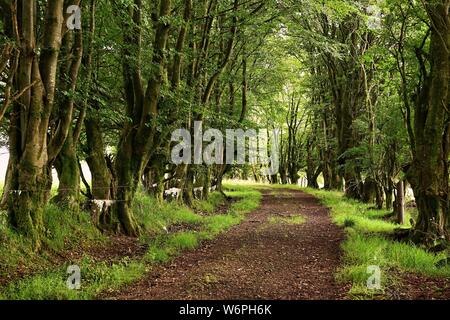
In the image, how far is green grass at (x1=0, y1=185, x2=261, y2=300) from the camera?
18.6 ft

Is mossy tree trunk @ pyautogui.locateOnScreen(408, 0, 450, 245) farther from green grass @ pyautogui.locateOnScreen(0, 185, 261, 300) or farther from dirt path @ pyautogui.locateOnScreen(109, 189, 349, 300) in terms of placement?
green grass @ pyautogui.locateOnScreen(0, 185, 261, 300)

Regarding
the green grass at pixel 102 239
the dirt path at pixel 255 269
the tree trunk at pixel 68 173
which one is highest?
the tree trunk at pixel 68 173

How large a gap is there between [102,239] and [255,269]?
3.76m

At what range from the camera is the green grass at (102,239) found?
567cm

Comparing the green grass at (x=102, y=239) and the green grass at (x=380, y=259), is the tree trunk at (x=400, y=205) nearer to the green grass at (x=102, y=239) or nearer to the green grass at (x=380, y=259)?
the green grass at (x=380, y=259)

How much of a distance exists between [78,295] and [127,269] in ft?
5.08

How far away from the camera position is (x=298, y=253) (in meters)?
9.02

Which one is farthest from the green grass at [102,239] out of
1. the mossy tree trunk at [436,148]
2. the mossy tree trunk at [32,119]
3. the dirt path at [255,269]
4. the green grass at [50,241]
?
the mossy tree trunk at [436,148]

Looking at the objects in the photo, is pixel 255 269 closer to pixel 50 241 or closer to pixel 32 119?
pixel 50 241

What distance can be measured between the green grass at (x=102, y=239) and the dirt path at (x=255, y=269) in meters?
0.33

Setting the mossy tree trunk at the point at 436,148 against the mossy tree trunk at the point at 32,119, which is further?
the mossy tree trunk at the point at 436,148

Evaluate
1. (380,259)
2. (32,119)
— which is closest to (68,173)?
(32,119)

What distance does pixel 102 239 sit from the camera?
9367mm

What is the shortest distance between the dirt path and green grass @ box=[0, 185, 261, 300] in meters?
0.33
